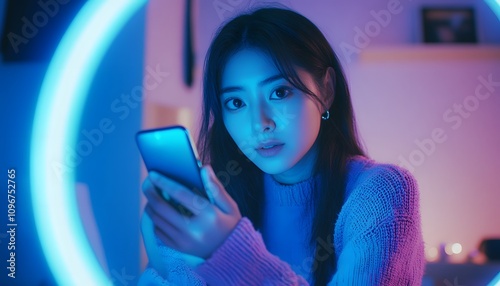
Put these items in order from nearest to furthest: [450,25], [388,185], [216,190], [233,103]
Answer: [216,190] < [388,185] < [233,103] < [450,25]

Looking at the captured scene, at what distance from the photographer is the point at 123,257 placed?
90 cm

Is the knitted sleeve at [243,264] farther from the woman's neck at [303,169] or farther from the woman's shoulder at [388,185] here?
the woman's neck at [303,169]

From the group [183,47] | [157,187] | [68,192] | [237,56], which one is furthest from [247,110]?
[183,47]

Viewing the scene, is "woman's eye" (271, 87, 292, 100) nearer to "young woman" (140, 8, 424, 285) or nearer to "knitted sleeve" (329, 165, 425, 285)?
"young woman" (140, 8, 424, 285)

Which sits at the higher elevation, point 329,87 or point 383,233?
point 329,87

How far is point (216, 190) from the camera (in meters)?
0.45

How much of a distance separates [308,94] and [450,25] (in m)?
0.69

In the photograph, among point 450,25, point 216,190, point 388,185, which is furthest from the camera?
point 450,25

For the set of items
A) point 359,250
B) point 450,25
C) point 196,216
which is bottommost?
point 359,250

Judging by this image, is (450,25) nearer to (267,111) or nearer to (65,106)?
(267,111)

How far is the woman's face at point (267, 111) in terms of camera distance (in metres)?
0.63

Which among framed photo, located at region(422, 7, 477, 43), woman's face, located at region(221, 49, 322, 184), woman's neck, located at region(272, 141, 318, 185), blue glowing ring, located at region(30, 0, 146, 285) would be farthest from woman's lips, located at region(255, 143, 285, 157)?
framed photo, located at region(422, 7, 477, 43)

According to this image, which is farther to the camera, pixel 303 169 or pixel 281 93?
pixel 303 169

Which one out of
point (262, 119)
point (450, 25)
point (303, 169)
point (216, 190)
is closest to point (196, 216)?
point (216, 190)
